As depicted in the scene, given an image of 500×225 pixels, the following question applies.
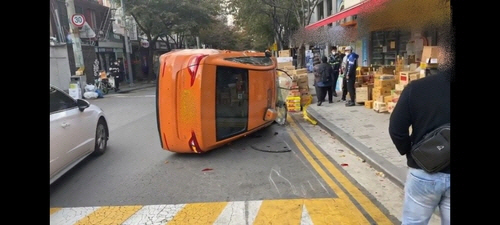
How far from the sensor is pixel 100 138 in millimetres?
6043

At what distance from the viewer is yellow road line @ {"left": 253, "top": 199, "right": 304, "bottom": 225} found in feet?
10.9

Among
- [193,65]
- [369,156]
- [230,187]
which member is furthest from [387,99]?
[230,187]

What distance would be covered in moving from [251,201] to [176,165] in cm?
185

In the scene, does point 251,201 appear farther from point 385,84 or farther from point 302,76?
point 302,76

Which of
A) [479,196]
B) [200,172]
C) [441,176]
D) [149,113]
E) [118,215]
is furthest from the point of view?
[149,113]

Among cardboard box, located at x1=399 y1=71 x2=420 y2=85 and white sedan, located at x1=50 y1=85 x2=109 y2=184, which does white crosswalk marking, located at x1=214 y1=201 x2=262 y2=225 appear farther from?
cardboard box, located at x1=399 y1=71 x2=420 y2=85

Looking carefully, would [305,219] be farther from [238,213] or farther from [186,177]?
[186,177]

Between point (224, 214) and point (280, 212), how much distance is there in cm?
57

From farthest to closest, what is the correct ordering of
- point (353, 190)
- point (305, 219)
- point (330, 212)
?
point (353, 190)
point (330, 212)
point (305, 219)

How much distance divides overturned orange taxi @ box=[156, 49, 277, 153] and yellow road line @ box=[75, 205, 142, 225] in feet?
5.46

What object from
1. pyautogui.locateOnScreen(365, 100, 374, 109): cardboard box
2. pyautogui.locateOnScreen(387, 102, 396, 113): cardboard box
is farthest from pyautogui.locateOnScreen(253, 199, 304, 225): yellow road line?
pyautogui.locateOnScreen(365, 100, 374, 109): cardboard box

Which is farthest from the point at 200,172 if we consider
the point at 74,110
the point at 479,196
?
the point at 479,196

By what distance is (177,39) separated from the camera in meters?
34.3

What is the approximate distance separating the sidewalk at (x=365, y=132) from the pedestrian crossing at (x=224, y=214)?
1.15m
